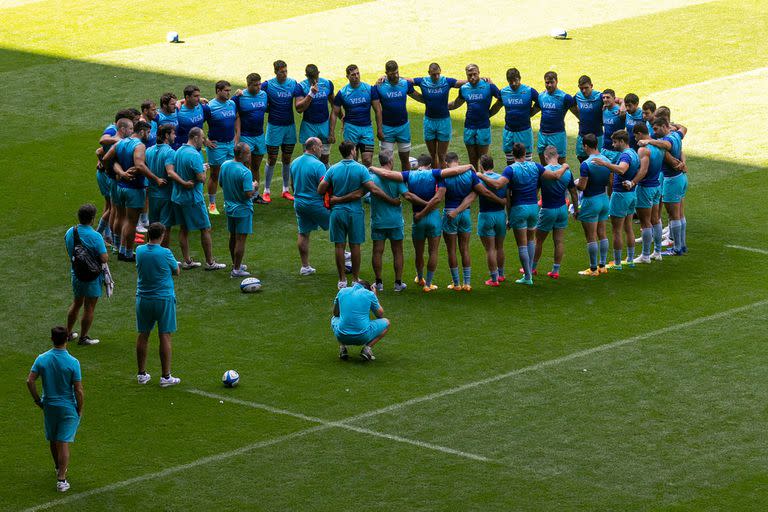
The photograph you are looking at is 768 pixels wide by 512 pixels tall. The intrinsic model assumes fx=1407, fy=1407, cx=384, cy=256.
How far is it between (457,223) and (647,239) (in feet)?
10.4

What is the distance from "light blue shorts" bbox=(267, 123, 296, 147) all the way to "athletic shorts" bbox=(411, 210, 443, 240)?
5.42 m

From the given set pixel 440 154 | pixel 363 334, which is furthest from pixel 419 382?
pixel 440 154

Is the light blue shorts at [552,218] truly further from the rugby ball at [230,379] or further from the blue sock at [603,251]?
the rugby ball at [230,379]

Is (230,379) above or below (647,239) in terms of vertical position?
below

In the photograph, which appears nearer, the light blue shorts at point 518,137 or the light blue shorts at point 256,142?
the light blue shorts at point 256,142

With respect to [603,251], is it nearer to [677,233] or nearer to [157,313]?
[677,233]

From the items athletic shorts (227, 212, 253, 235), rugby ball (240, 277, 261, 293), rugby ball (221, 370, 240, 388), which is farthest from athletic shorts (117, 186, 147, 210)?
rugby ball (221, 370, 240, 388)

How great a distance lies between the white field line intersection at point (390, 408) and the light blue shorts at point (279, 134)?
8.72 meters

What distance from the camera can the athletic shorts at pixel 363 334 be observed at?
1709 cm

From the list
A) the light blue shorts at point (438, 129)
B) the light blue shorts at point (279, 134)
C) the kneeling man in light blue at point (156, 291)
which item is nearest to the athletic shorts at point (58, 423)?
the kneeling man in light blue at point (156, 291)

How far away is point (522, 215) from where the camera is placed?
65.7ft

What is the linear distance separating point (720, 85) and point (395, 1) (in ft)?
38.4

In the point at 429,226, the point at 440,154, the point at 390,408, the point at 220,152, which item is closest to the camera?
the point at 390,408

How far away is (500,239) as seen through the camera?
20125 mm
